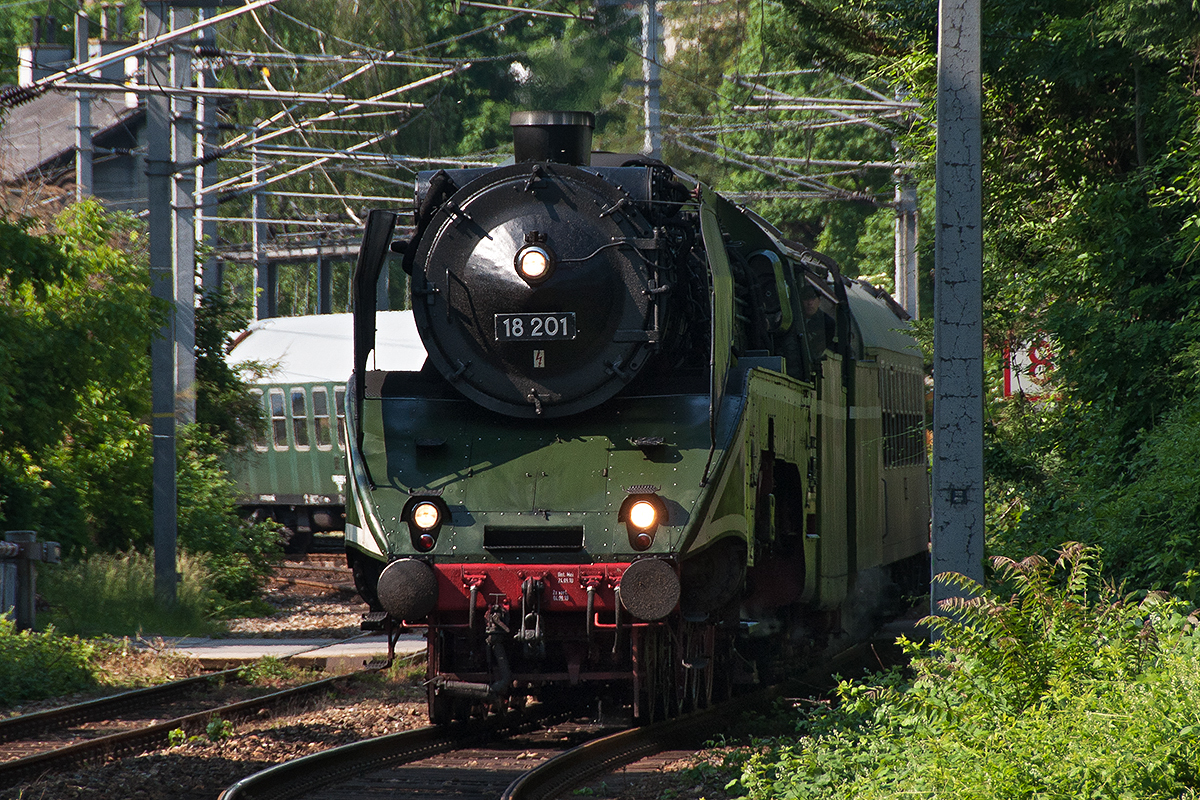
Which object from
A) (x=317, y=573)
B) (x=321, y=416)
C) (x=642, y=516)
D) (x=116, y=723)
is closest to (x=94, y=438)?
(x=317, y=573)

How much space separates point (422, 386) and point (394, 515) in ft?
3.78

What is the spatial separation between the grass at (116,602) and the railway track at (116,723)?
344cm

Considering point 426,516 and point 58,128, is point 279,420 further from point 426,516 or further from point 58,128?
point 58,128

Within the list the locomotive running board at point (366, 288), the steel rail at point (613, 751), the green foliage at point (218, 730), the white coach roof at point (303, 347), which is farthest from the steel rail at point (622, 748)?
the white coach roof at point (303, 347)

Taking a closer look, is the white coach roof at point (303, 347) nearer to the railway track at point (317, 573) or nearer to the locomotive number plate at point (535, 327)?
the railway track at point (317, 573)

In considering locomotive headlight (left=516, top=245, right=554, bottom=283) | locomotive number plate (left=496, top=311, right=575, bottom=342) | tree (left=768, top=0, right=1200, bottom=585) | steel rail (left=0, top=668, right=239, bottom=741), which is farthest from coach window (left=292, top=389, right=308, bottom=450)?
locomotive headlight (left=516, top=245, right=554, bottom=283)

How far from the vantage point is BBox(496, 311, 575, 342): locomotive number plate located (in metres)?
8.60

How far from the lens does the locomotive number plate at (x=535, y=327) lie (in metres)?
8.60

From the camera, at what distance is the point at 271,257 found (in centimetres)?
3431

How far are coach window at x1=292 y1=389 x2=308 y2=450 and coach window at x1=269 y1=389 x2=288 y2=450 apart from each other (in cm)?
21

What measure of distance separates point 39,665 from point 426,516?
5.37 meters

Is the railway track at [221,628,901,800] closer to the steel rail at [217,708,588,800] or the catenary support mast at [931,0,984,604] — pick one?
the steel rail at [217,708,588,800]

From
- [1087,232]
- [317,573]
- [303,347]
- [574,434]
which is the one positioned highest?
[1087,232]

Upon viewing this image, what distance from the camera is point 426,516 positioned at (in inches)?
320
